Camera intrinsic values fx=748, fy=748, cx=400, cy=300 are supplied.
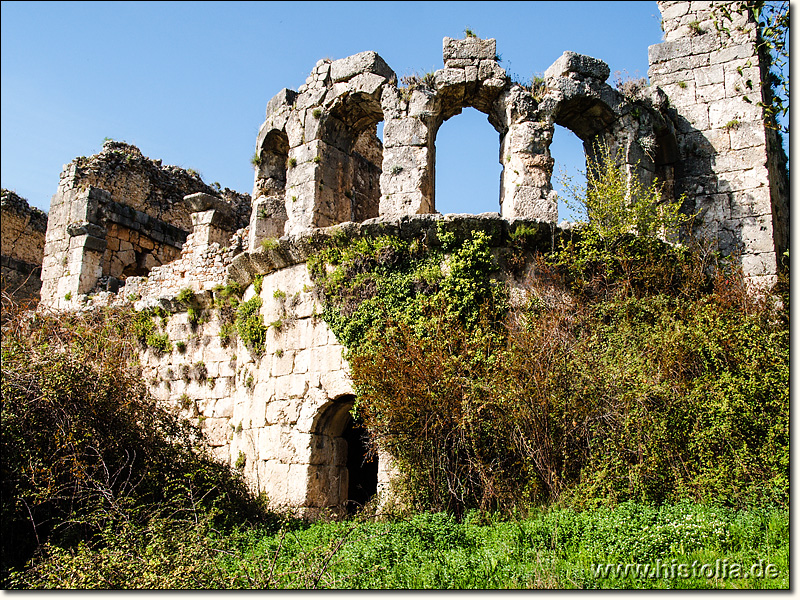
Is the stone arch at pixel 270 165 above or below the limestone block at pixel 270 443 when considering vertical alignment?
above

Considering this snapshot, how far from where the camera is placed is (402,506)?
802 centimetres

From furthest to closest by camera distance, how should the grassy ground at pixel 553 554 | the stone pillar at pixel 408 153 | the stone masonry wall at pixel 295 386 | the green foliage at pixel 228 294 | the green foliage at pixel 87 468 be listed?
1. the green foliage at pixel 228 294
2. the stone pillar at pixel 408 153
3. the stone masonry wall at pixel 295 386
4. the green foliage at pixel 87 468
5. the grassy ground at pixel 553 554

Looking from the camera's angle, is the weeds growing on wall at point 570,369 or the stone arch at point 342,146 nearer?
A: the weeds growing on wall at point 570,369

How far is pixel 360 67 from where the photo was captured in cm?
1040

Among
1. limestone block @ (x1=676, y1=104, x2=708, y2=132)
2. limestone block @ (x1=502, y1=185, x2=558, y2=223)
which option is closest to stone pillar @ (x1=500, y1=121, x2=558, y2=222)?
limestone block @ (x1=502, y1=185, x2=558, y2=223)

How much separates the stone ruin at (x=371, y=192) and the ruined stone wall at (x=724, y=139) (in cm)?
2

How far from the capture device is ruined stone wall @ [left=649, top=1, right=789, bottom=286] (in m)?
10.6

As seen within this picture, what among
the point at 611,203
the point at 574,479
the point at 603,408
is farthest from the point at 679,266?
the point at 574,479

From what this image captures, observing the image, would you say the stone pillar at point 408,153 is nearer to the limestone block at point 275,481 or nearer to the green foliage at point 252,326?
the green foliage at point 252,326

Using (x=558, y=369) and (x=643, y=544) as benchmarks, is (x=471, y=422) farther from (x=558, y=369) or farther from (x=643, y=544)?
(x=643, y=544)

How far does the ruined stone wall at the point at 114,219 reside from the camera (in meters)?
13.8

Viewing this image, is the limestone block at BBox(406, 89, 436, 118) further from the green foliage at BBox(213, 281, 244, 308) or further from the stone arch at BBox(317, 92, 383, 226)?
the green foliage at BBox(213, 281, 244, 308)

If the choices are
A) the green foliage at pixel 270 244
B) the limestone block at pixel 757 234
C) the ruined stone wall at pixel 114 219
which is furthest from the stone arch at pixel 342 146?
the limestone block at pixel 757 234

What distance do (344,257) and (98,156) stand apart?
26.9 feet
